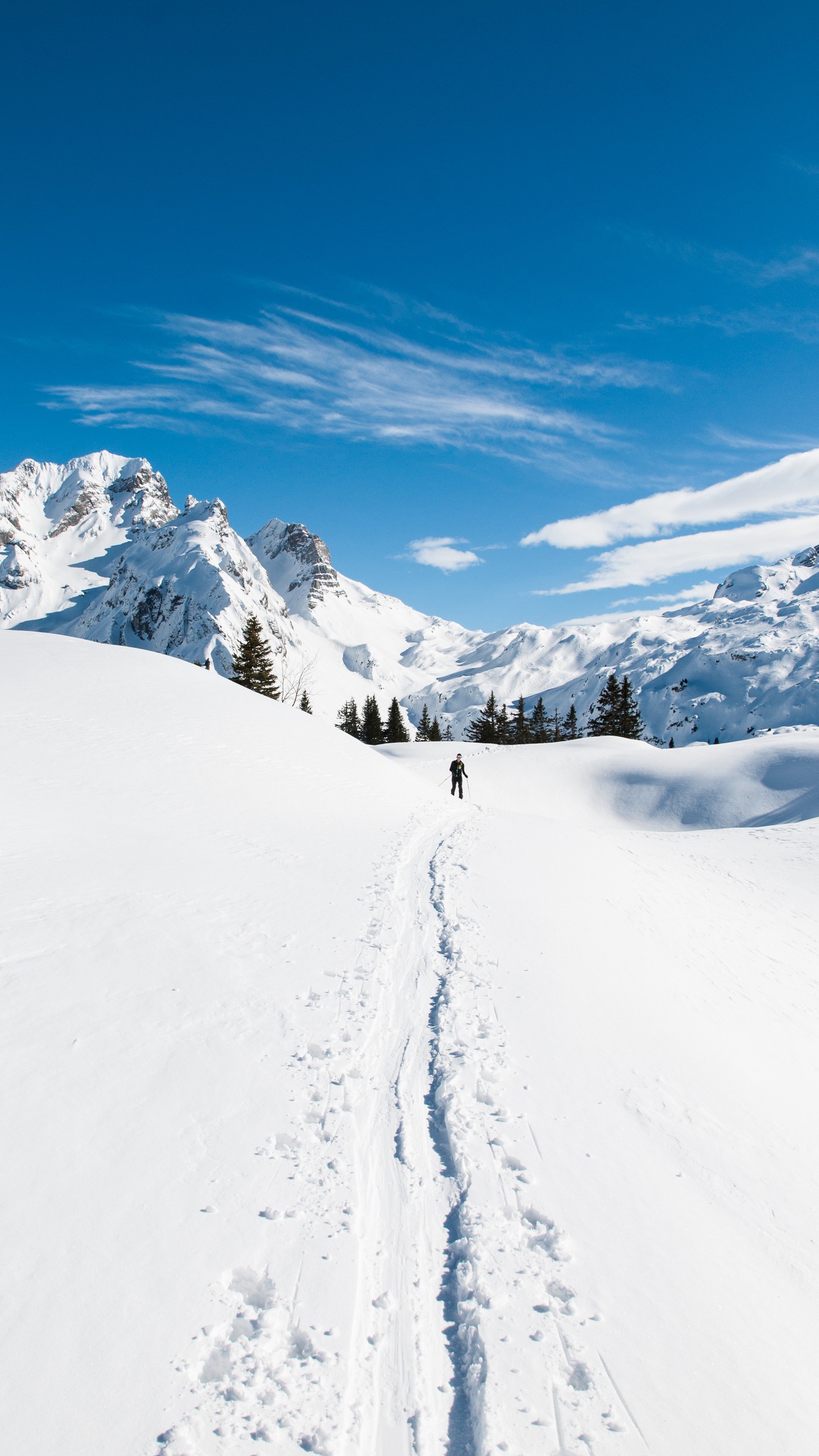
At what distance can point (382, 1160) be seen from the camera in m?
4.62

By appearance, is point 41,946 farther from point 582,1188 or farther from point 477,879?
point 477,879

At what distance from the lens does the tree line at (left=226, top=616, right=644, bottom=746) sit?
43.2 meters

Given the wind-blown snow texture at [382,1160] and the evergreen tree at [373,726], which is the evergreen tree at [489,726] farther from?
the wind-blown snow texture at [382,1160]

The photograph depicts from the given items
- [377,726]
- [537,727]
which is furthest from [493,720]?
[377,726]

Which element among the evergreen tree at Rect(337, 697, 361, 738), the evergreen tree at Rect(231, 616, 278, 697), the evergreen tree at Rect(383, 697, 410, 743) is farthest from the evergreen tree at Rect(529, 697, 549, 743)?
the evergreen tree at Rect(231, 616, 278, 697)

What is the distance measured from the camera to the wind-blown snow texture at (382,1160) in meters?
3.08

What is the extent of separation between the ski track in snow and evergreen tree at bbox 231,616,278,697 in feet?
122

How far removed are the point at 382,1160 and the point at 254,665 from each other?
40.1 meters

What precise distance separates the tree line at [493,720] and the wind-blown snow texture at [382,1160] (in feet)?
106

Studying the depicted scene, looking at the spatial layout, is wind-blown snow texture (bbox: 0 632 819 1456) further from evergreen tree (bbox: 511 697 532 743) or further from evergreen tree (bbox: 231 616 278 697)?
evergreen tree (bbox: 511 697 532 743)

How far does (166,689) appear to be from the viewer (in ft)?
66.2

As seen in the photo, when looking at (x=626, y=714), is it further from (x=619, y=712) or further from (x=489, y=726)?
(x=489, y=726)

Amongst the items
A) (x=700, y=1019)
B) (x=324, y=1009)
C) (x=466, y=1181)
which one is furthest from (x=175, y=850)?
(x=700, y=1019)

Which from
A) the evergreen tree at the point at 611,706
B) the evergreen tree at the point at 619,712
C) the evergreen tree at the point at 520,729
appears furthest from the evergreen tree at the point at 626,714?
the evergreen tree at the point at 520,729
